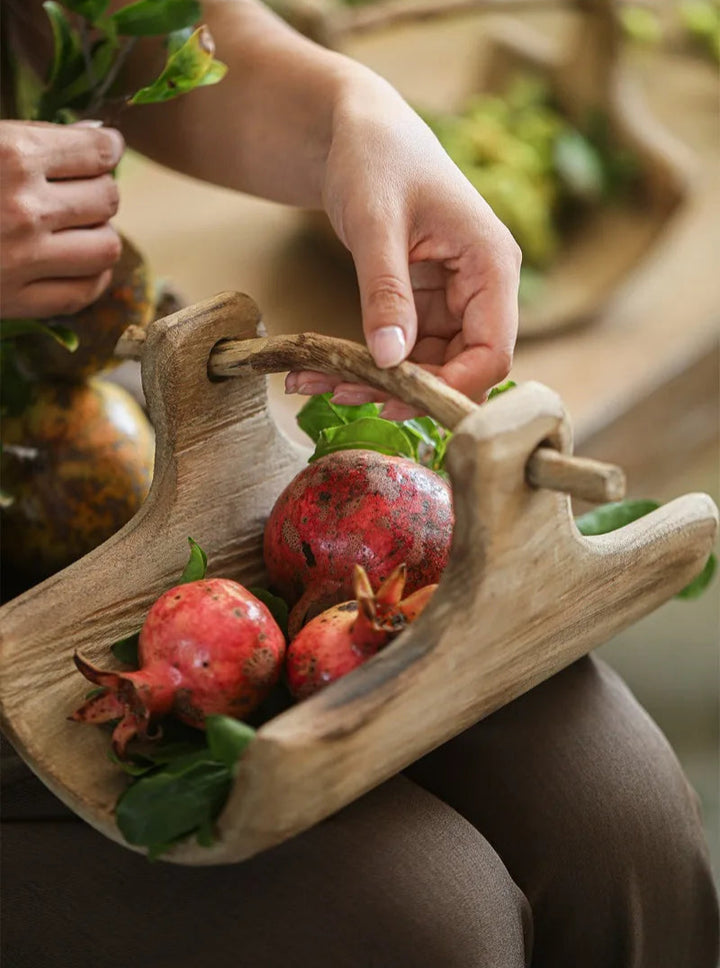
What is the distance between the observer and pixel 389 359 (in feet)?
1.94

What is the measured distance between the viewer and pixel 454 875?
2.07 ft

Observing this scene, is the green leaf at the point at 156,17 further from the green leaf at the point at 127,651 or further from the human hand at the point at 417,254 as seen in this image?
the green leaf at the point at 127,651

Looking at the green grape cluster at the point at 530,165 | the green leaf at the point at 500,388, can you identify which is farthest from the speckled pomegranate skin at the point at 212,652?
the green grape cluster at the point at 530,165

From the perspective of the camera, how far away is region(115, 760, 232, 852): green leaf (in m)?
0.52

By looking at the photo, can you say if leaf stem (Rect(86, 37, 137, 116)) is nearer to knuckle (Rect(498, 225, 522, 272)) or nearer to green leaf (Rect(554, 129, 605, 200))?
knuckle (Rect(498, 225, 522, 272))

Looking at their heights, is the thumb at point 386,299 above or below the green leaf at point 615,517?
above

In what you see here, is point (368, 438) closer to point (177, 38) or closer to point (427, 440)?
point (427, 440)

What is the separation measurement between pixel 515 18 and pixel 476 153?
0.85 meters

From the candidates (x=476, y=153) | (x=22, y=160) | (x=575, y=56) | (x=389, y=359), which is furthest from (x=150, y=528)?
(x=575, y=56)

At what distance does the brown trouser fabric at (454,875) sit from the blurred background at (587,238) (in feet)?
2.23

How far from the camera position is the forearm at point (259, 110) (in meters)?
0.83

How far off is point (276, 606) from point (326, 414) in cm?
17

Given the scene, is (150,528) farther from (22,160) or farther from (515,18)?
(515,18)

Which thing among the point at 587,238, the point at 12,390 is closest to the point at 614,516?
the point at 12,390
